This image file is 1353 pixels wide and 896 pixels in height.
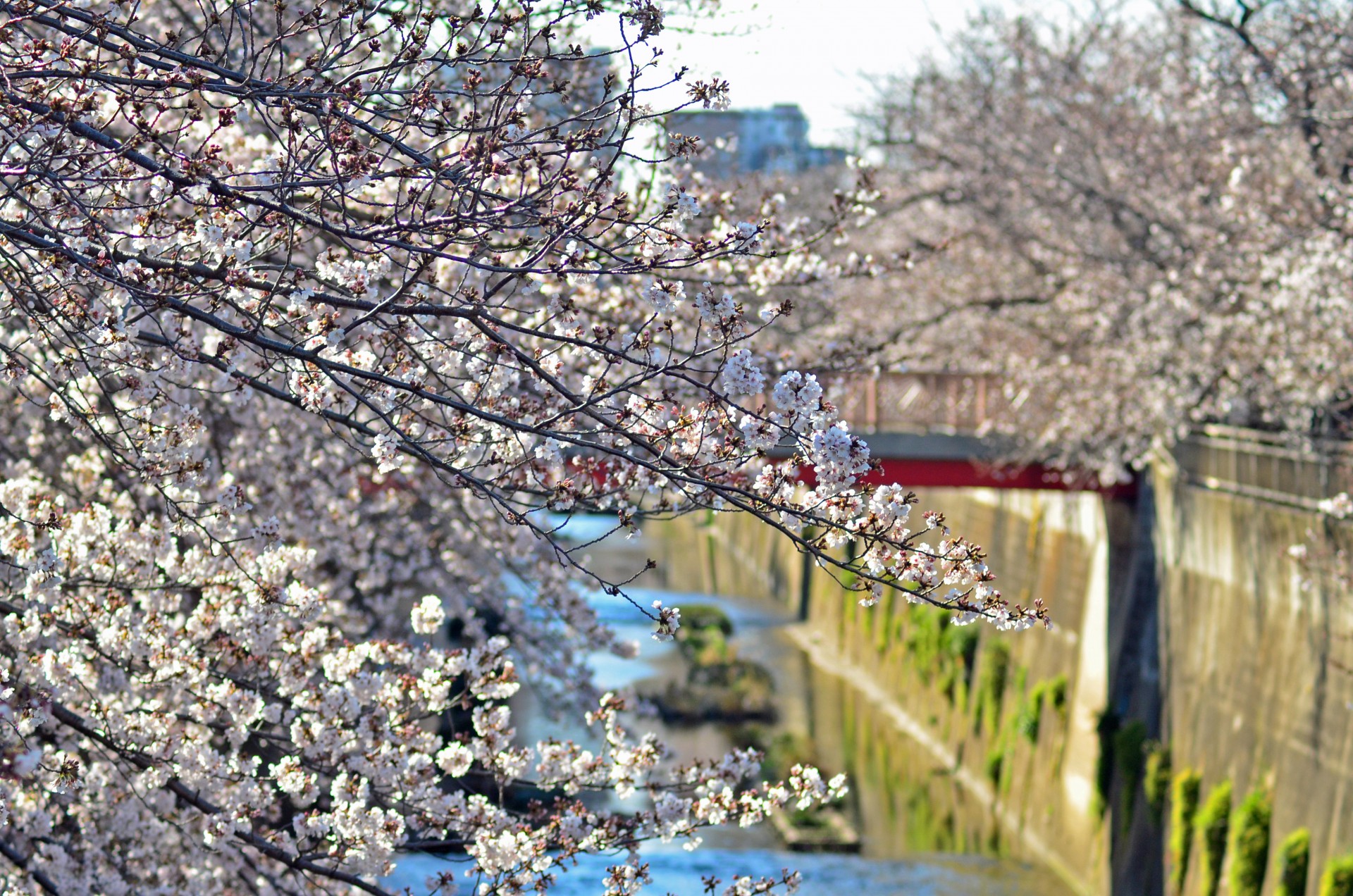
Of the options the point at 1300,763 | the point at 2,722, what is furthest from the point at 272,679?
the point at 1300,763

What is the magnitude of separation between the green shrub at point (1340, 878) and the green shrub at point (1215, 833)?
8.81 feet

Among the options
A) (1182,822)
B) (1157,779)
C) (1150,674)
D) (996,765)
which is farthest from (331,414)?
(996,765)

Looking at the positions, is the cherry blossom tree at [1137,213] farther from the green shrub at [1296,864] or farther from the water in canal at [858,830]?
the water in canal at [858,830]

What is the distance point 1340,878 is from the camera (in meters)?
13.4

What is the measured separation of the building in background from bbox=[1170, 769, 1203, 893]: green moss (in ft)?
26.8

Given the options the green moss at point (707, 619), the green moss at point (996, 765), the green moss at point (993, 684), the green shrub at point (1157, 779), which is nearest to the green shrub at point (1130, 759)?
the green shrub at point (1157, 779)

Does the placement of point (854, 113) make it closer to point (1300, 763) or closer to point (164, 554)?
point (1300, 763)

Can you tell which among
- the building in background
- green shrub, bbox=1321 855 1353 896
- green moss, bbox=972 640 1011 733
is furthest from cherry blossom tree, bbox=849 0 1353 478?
green moss, bbox=972 640 1011 733

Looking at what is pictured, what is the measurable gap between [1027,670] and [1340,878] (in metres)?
10.2

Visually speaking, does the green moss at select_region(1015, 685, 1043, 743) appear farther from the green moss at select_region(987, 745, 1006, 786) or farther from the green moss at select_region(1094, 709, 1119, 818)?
the green moss at select_region(1094, 709, 1119, 818)

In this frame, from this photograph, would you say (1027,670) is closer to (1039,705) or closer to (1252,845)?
(1039,705)

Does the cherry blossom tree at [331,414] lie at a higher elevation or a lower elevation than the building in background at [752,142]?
lower

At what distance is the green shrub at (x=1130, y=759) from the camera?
18.8m

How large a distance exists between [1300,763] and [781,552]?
27827mm
